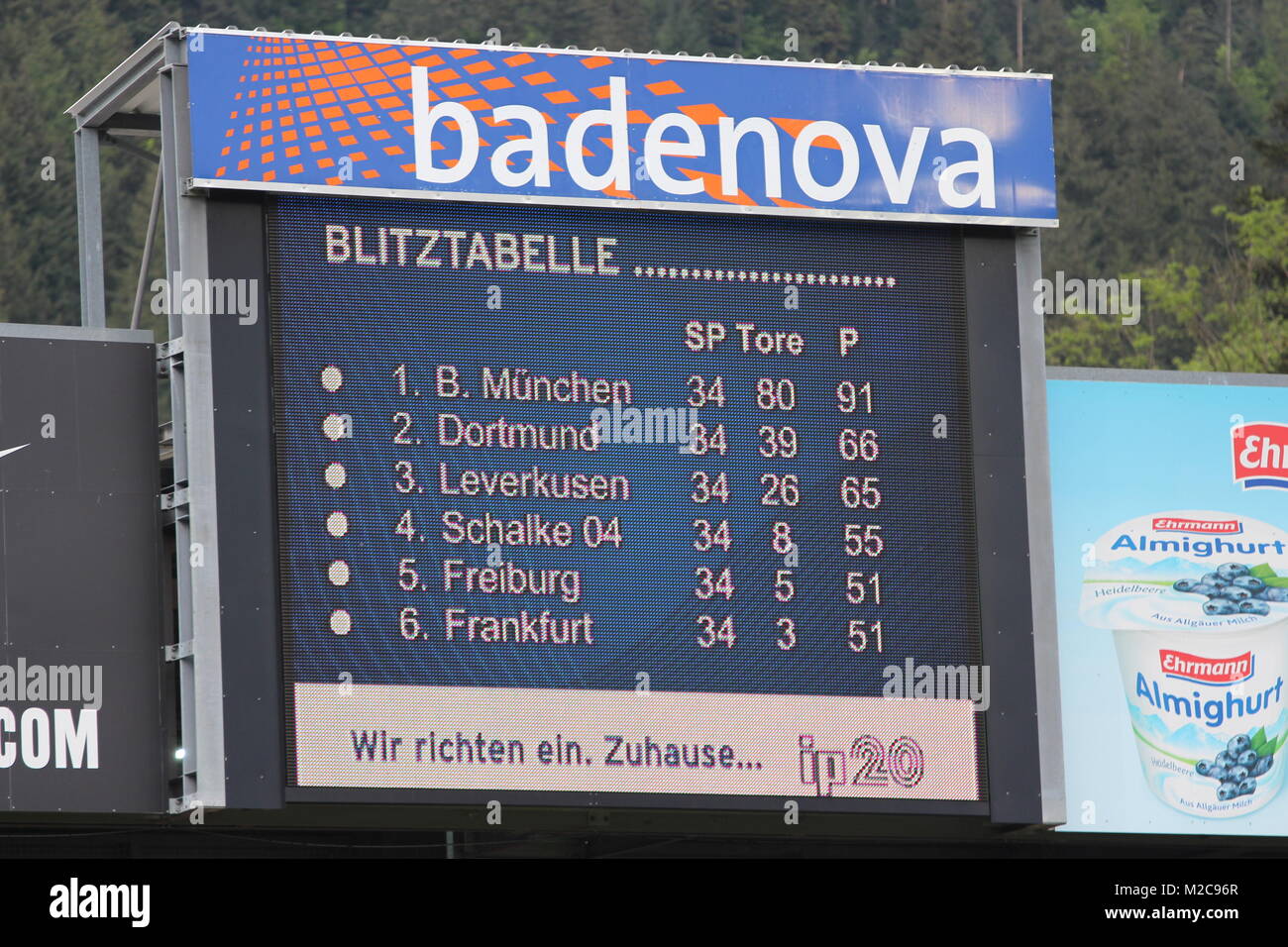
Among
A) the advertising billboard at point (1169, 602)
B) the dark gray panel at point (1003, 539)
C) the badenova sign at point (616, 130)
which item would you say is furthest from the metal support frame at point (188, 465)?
the advertising billboard at point (1169, 602)

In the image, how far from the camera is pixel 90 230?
12.1 metres

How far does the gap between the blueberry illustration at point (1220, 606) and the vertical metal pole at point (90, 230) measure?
243 inches

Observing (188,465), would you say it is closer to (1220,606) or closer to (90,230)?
(90,230)

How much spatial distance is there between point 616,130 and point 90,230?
2610mm

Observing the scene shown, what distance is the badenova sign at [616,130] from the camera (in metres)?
11.3

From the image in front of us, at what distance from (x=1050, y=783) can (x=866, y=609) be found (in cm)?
132

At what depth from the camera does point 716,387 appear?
37.9 ft

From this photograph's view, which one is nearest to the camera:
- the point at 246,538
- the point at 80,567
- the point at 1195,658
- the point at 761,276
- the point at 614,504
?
the point at 246,538

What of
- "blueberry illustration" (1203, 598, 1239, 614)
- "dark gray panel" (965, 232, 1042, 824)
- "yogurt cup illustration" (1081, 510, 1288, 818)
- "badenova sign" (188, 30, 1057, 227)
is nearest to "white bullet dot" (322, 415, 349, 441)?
"badenova sign" (188, 30, 1057, 227)

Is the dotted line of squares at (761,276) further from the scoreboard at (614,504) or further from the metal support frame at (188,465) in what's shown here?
the metal support frame at (188,465)

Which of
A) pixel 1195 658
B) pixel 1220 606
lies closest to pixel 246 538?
pixel 1195 658

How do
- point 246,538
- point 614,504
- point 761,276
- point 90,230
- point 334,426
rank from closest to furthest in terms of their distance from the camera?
1. point 246,538
2. point 334,426
3. point 614,504
4. point 761,276
5. point 90,230

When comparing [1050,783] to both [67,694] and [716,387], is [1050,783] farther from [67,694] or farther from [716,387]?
[67,694]
